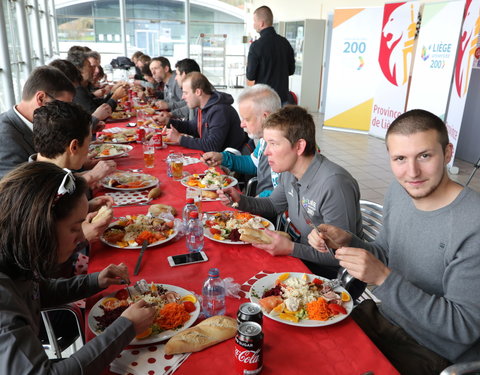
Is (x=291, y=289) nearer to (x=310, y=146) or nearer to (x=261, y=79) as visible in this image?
(x=310, y=146)

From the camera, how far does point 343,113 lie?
909 cm

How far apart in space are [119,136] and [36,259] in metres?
3.18

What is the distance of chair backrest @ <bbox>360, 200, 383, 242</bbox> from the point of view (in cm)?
243

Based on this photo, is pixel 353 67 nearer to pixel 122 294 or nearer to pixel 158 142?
pixel 158 142

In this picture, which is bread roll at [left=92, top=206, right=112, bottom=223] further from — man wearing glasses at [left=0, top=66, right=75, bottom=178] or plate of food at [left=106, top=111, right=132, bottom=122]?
plate of food at [left=106, top=111, right=132, bottom=122]

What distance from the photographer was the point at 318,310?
4.43 ft

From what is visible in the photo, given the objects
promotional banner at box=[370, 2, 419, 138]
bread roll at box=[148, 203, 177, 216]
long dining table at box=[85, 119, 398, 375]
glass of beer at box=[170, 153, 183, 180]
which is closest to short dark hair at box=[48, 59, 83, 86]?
glass of beer at box=[170, 153, 183, 180]

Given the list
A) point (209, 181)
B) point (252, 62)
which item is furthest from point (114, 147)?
point (252, 62)

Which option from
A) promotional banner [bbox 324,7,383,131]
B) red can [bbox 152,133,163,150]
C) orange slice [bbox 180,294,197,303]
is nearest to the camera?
orange slice [bbox 180,294,197,303]

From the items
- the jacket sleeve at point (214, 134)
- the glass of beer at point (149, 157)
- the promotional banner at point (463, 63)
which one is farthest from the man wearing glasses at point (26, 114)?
the promotional banner at point (463, 63)

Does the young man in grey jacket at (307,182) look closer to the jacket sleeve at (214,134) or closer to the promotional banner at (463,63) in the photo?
the jacket sleeve at (214,134)

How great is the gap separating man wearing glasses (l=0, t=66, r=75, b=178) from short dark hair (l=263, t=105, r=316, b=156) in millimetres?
1561

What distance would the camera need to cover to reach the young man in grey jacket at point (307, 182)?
1.99 m

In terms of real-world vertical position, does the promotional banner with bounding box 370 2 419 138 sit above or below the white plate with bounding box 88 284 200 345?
above
